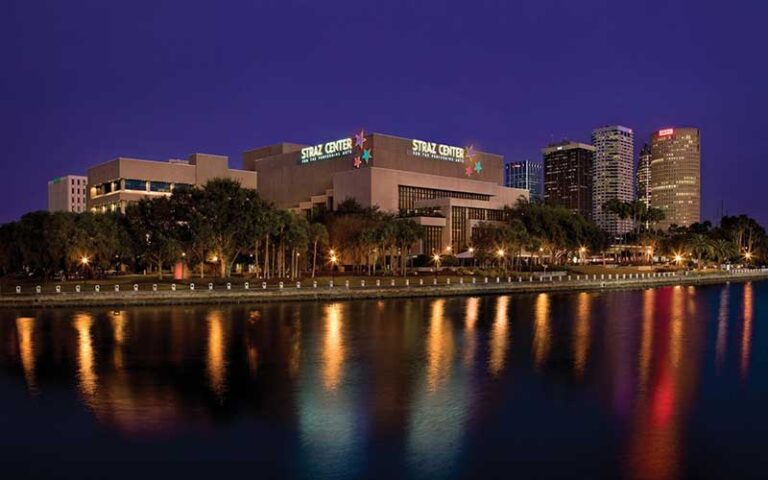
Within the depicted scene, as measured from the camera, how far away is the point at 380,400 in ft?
78.1

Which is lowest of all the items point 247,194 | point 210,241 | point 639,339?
point 639,339

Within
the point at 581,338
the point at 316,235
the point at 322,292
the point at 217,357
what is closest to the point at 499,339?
the point at 581,338

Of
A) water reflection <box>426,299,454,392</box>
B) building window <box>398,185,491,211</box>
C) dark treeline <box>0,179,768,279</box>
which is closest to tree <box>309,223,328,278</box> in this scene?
dark treeline <box>0,179,768,279</box>

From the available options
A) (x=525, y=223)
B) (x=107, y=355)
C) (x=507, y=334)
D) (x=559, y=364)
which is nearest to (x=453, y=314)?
(x=507, y=334)

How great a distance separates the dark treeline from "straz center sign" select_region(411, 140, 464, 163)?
26709 millimetres

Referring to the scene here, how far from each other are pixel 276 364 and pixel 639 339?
2436 centimetres

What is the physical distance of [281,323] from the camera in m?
47.5

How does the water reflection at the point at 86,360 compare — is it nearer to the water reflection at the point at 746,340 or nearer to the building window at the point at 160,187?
the water reflection at the point at 746,340

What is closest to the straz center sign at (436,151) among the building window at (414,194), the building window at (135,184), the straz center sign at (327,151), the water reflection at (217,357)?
the building window at (414,194)

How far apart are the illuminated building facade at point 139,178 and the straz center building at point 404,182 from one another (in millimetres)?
15357

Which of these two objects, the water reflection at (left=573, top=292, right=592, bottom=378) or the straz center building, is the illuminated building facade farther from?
the water reflection at (left=573, top=292, right=592, bottom=378)

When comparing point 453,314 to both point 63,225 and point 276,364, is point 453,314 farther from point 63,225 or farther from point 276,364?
point 63,225

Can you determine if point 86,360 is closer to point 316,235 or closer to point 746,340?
point 746,340

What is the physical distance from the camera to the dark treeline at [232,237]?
243ft
